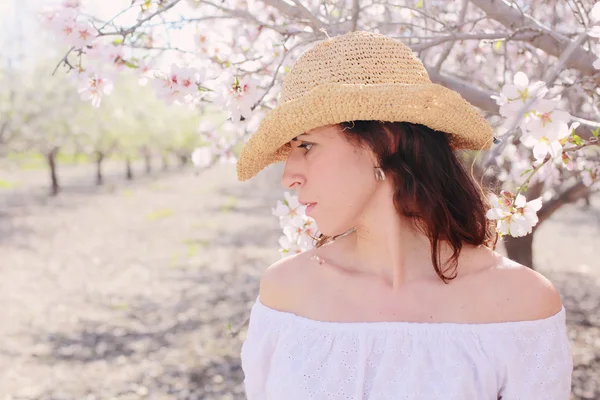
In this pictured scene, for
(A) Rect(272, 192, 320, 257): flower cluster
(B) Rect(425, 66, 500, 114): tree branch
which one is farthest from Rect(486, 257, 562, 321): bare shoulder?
(B) Rect(425, 66, 500, 114): tree branch

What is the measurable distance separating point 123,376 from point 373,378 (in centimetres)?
393

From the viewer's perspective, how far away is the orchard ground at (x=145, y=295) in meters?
4.76

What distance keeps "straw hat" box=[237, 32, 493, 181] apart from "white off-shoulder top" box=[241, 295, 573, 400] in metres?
0.46

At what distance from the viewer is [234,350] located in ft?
17.8

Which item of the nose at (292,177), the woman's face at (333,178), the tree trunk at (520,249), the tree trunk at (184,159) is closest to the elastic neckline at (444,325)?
the woman's face at (333,178)

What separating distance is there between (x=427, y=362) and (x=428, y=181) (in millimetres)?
405

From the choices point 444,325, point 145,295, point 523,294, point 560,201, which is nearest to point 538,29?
point 523,294

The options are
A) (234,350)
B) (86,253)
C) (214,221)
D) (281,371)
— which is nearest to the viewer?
(281,371)

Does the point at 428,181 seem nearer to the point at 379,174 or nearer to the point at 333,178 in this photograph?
the point at 379,174

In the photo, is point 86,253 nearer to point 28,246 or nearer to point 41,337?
point 28,246

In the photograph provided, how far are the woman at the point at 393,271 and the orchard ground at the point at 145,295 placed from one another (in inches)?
38.3

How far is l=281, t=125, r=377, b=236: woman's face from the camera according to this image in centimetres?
139

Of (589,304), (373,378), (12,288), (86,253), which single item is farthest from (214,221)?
(373,378)

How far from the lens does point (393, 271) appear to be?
1.46 m
